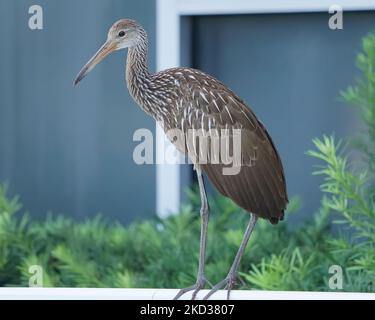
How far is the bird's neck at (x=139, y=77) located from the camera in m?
3.53

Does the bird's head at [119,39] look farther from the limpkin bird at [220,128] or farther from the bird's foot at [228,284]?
→ the bird's foot at [228,284]

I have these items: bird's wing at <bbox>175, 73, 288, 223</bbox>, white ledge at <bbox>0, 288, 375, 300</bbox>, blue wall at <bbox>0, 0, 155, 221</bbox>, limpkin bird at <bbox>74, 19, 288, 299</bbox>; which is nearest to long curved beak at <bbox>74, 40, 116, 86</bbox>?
limpkin bird at <bbox>74, 19, 288, 299</bbox>

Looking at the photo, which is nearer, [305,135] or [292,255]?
[292,255]

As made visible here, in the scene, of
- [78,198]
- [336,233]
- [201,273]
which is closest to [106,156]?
[78,198]

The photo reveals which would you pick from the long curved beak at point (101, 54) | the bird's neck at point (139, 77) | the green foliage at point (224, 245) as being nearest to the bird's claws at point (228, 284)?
the bird's neck at point (139, 77)

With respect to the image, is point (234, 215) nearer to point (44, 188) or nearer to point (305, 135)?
point (305, 135)

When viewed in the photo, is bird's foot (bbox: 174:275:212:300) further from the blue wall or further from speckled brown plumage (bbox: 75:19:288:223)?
the blue wall

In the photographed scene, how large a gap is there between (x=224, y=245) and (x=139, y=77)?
1671 millimetres

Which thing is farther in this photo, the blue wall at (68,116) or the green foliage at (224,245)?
the blue wall at (68,116)

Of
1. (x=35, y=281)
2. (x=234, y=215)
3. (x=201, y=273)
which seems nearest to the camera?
(x=201, y=273)

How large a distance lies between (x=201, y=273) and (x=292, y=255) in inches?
57.6

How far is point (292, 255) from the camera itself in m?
4.92

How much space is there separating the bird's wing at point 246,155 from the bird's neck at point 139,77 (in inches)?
6.7

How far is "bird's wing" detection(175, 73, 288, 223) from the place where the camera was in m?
3.49
